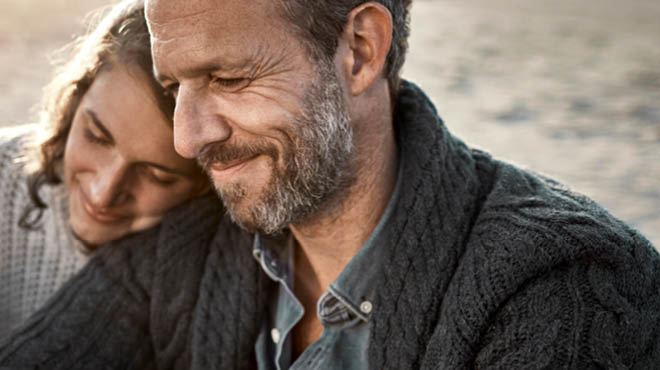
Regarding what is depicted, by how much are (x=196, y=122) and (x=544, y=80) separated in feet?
22.0

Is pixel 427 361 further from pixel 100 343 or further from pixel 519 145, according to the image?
pixel 519 145

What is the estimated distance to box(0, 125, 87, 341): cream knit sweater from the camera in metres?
2.80

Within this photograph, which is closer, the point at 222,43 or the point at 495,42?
the point at 222,43

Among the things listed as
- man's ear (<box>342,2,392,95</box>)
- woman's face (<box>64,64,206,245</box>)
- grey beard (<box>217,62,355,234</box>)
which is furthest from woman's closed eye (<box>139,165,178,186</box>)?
man's ear (<box>342,2,392,95</box>)

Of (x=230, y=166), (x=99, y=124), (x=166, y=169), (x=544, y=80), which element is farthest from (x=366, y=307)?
(x=544, y=80)

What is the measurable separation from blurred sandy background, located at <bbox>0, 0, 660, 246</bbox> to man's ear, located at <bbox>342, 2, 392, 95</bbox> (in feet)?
7.31

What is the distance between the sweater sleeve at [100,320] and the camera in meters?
2.28

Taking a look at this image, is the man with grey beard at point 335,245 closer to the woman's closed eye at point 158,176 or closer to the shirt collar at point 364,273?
the shirt collar at point 364,273

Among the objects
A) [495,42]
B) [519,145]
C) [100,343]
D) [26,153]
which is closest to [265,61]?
[100,343]

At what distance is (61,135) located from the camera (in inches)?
105

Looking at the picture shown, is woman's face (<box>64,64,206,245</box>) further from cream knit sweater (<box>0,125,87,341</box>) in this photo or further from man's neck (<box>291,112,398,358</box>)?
man's neck (<box>291,112,398,358</box>)

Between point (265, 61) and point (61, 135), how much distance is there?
105 centimetres

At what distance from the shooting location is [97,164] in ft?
8.16

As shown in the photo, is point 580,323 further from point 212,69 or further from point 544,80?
point 544,80
